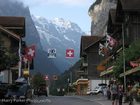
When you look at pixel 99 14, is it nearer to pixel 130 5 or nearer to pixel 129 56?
pixel 130 5

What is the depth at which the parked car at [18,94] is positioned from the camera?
120 feet

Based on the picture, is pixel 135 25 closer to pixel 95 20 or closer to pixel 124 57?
pixel 124 57

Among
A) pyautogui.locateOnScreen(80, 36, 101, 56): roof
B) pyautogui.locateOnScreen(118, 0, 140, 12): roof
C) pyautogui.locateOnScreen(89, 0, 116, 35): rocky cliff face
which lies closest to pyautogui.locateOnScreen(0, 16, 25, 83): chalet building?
pyautogui.locateOnScreen(118, 0, 140, 12): roof

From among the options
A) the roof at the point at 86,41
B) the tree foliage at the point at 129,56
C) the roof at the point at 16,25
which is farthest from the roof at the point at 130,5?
the roof at the point at 86,41

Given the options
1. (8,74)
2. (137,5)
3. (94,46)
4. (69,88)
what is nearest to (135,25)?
(137,5)

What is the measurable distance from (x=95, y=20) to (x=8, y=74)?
10584 centimetres

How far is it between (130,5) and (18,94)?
29.6m

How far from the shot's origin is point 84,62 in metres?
115

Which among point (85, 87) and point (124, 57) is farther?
point (85, 87)

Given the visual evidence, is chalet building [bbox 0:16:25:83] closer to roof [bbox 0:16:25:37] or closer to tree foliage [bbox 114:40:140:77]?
roof [bbox 0:16:25:37]

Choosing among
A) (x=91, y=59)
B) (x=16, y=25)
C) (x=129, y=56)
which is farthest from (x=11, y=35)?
(x=91, y=59)

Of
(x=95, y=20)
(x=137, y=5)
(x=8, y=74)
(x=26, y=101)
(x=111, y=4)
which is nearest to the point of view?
(x=26, y=101)

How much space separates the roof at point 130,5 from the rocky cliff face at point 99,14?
91.4m

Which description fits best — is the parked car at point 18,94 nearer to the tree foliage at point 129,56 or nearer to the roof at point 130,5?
the tree foliage at point 129,56
